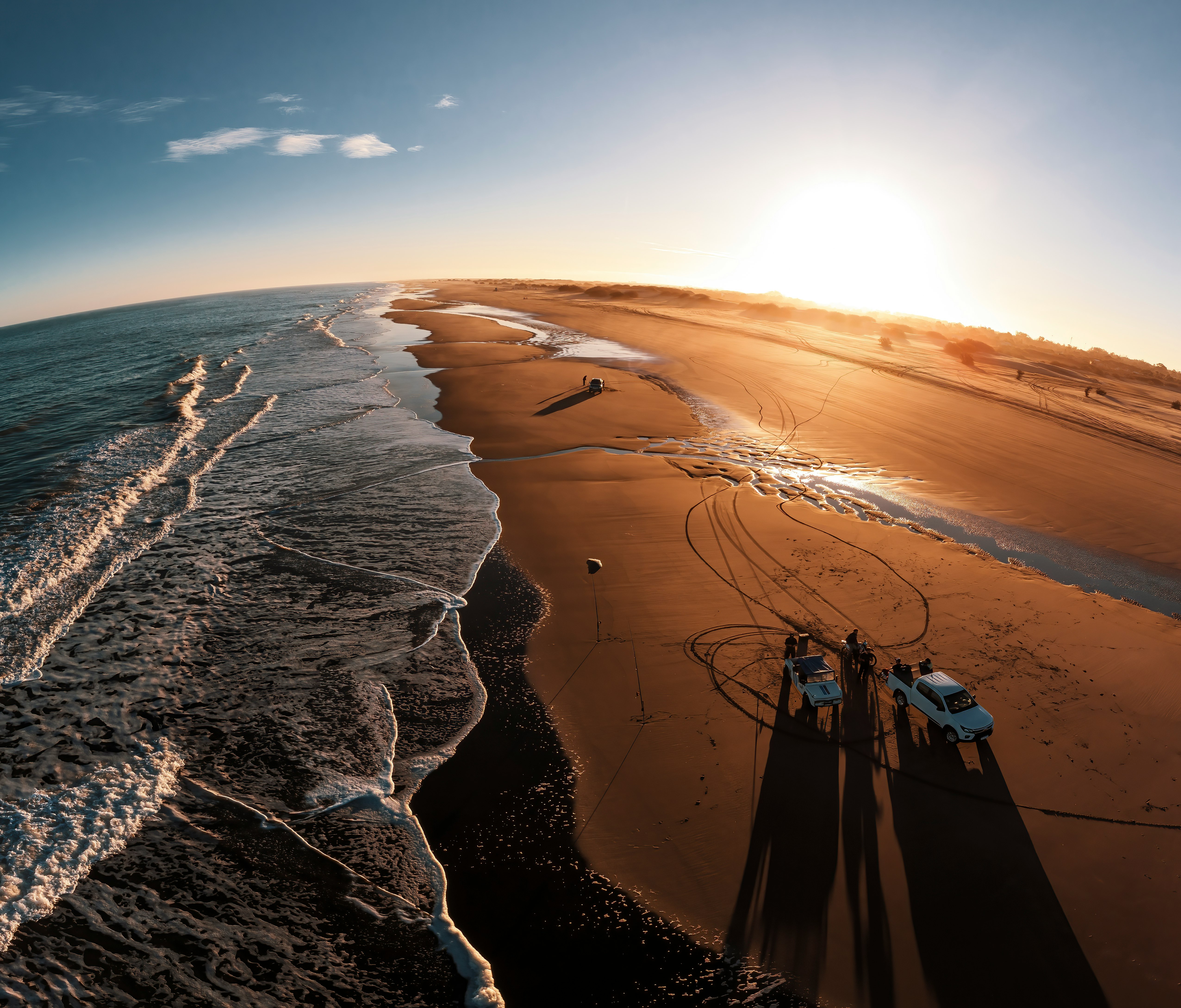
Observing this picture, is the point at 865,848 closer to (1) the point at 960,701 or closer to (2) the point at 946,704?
(2) the point at 946,704

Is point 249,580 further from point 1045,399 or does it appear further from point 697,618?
point 1045,399

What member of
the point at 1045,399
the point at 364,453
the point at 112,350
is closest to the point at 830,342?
the point at 1045,399

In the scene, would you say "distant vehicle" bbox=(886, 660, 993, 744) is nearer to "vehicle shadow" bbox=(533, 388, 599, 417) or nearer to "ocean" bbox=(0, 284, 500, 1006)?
"ocean" bbox=(0, 284, 500, 1006)

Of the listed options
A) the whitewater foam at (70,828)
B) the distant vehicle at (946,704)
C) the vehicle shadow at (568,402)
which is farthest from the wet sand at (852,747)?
the vehicle shadow at (568,402)

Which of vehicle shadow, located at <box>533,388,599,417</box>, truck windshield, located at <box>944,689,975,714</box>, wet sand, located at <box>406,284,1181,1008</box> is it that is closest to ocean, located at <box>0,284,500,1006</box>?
wet sand, located at <box>406,284,1181,1008</box>

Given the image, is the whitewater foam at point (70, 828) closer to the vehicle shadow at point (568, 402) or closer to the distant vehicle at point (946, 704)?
the distant vehicle at point (946, 704)
